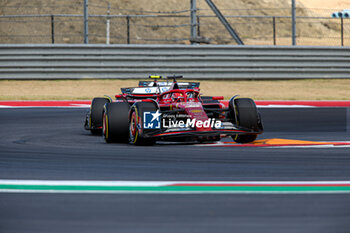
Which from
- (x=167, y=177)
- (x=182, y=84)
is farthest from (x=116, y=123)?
(x=167, y=177)

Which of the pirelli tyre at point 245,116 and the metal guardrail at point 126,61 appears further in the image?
the metal guardrail at point 126,61

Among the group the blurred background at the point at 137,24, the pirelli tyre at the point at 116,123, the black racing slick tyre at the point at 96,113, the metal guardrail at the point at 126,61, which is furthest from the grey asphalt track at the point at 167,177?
the blurred background at the point at 137,24

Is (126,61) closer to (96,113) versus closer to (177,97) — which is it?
(96,113)

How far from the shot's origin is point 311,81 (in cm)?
2373

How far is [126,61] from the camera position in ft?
72.6

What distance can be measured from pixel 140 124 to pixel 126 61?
11.9m

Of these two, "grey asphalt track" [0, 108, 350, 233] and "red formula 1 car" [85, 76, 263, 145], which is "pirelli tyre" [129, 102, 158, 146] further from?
"grey asphalt track" [0, 108, 350, 233]

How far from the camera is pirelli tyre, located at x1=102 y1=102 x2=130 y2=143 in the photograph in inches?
433

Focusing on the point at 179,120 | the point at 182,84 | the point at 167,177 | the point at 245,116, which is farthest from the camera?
the point at 182,84

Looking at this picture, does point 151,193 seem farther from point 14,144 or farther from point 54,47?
point 54,47

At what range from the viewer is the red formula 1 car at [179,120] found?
10.4 m

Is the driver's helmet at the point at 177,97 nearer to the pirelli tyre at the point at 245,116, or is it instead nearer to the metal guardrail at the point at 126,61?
the pirelli tyre at the point at 245,116

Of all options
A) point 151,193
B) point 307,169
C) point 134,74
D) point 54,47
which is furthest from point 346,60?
point 151,193

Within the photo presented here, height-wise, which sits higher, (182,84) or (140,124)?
(182,84)
